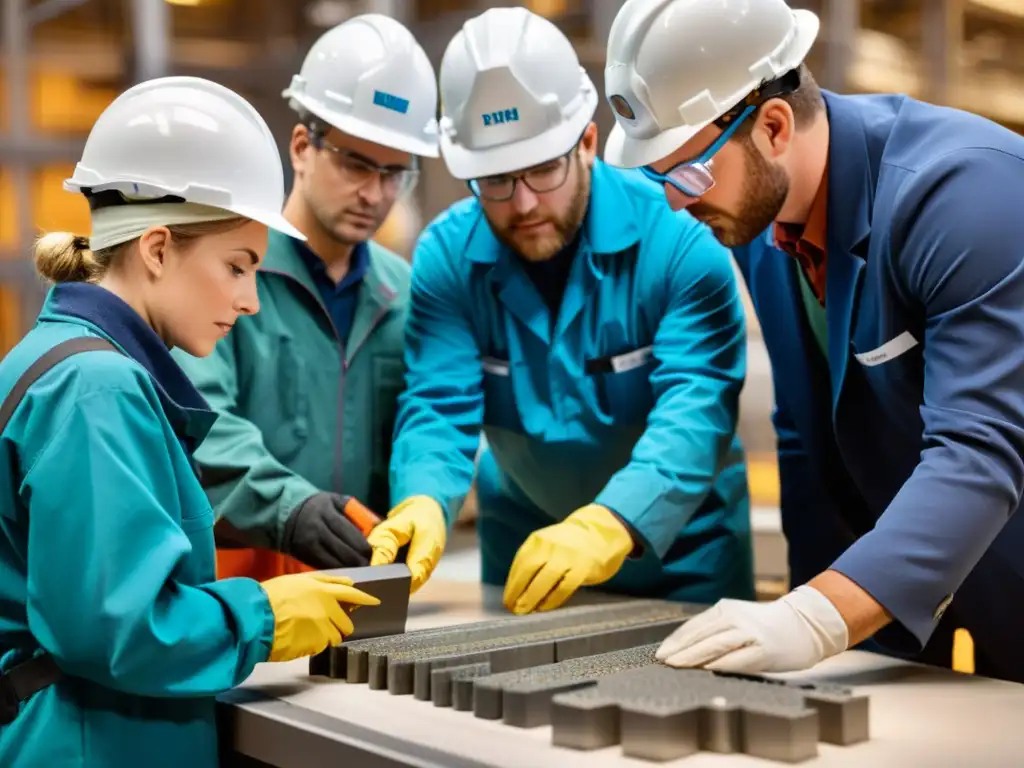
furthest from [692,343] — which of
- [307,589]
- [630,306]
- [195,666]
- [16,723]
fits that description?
[16,723]

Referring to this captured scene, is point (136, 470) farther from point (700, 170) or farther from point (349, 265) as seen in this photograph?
point (349, 265)

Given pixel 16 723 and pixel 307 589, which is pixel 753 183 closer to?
pixel 307 589

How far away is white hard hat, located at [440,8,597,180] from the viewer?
6.71ft

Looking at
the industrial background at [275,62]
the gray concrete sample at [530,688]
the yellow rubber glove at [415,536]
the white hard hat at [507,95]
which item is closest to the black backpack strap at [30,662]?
the gray concrete sample at [530,688]

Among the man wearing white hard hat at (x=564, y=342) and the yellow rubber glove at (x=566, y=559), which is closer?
the yellow rubber glove at (x=566, y=559)

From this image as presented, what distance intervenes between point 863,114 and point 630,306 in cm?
58

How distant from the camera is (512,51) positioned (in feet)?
6.70

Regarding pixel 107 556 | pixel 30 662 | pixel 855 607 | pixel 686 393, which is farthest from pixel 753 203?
pixel 30 662

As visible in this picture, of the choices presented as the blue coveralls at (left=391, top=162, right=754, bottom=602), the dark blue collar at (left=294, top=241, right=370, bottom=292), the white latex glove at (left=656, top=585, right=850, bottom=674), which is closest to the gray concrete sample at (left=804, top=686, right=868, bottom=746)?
the white latex glove at (left=656, top=585, right=850, bottom=674)

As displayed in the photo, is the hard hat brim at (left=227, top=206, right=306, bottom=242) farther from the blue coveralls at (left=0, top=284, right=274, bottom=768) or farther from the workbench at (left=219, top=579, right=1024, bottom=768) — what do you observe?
the workbench at (left=219, top=579, right=1024, bottom=768)

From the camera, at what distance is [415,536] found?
6.38 feet

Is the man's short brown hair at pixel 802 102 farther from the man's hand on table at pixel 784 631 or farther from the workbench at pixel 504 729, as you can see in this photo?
the workbench at pixel 504 729

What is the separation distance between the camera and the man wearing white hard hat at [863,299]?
1389mm

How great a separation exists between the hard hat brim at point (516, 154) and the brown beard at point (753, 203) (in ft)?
1.31
